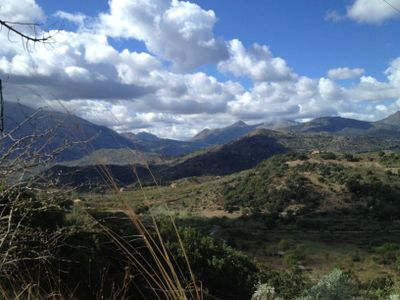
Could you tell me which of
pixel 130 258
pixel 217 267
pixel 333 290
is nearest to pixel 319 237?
pixel 217 267

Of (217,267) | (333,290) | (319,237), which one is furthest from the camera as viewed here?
(319,237)

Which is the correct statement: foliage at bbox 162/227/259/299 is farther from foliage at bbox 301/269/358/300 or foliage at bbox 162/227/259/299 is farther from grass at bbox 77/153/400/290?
foliage at bbox 301/269/358/300

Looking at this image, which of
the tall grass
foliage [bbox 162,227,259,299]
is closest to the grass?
foliage [bbox 162,227,259,299]

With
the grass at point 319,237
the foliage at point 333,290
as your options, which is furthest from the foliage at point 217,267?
the foliage at point 333,290

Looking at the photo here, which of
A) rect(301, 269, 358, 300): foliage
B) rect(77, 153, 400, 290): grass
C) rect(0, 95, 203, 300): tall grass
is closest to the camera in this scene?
rect(0, 95, 203, 300): tall grass

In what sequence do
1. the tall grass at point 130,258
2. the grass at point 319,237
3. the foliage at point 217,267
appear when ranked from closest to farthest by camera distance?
the tall grass at point 130,258 < the foliage at point 217,267 < the grass at point 319,237

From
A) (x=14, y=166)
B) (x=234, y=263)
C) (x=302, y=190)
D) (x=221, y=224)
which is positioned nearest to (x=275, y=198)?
(x=302, y=190)

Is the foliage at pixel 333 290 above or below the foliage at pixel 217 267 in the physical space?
above

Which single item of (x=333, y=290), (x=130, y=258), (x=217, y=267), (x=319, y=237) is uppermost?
(x=130, y=258)

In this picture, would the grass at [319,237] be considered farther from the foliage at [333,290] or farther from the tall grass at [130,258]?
the tall grass at [130,258]

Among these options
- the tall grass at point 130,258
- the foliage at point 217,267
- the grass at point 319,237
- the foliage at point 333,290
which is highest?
the tall grass at point 130,258

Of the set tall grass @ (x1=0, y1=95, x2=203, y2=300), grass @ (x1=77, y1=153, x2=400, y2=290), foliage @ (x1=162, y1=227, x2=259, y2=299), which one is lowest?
grass @ (x1=77, y1=153, x2=400, y2=290)

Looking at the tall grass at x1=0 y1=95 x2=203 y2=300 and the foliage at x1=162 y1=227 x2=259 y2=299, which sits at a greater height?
the tall grass at x1=0 y1=95 x2=203 y2=300

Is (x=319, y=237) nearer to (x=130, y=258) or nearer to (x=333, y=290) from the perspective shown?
(x=333, y=290)
